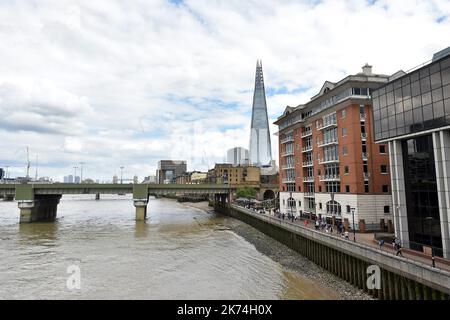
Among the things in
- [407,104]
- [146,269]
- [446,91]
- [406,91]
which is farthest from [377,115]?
[146,269]

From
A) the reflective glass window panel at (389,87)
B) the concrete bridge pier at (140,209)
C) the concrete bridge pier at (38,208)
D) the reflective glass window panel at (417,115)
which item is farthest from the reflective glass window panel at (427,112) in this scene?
the concrete bridge pier at (38,208)

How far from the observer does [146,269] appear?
103 ft

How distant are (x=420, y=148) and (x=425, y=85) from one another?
18.7ft

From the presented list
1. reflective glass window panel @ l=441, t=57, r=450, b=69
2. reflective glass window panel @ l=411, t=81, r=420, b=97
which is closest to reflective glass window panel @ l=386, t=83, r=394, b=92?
reflective glass window panel @ l=411, t=81, r=420, b=97

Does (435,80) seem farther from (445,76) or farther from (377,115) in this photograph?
(377,115)

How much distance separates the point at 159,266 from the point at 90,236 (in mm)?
25297

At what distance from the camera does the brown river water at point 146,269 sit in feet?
81.4

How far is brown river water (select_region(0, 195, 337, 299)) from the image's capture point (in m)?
24.8

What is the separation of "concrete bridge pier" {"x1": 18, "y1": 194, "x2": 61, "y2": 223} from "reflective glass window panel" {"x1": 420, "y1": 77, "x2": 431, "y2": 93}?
79274 millimetres

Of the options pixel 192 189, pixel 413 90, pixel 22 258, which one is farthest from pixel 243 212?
pixel 413 90

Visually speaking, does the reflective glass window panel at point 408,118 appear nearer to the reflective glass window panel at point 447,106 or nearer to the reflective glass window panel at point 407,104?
the reflective glass window panel at point 407,104
